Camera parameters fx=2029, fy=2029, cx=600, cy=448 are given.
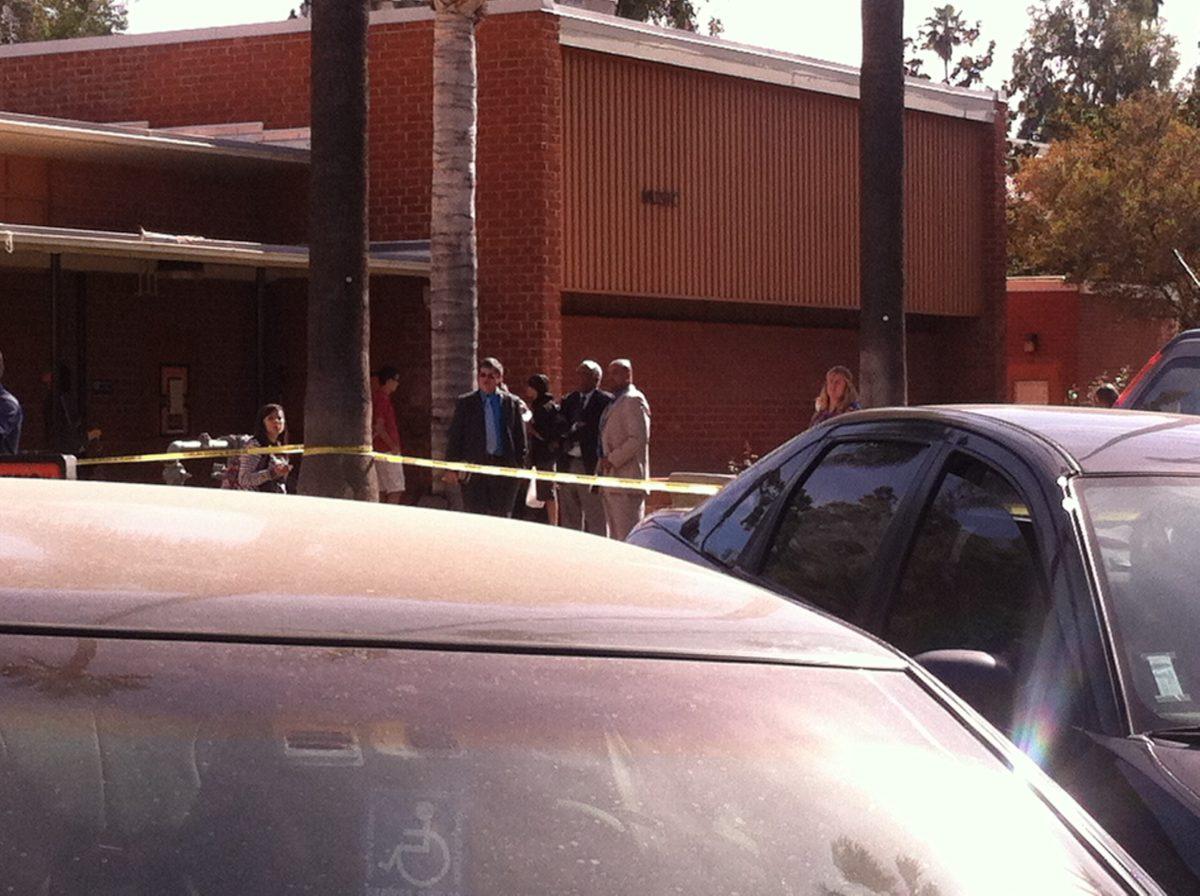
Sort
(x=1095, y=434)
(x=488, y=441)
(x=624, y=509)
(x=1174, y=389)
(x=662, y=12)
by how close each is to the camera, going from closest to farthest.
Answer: (x=1095, y=434) → (x=1174, y=389) → (x=488, y=441) → (x=624, y=509) → (x=662, y=12)

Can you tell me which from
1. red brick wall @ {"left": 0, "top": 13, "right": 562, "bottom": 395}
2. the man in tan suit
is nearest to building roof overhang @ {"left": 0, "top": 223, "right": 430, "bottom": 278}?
red brick wall @ {"left": 0, "top": 13, "right": 562, "bottom": 395}

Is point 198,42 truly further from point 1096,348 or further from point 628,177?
point 1096,348

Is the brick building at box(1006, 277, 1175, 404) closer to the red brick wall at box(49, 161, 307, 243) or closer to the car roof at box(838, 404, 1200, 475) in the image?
the red brick wall at box(49, 161, 307, 243)

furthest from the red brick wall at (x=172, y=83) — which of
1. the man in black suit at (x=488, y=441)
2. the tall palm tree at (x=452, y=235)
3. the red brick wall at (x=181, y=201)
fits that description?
the man in black suit at (x=488, y=441)

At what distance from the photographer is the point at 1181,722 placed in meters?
4.12

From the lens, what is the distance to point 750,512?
6.25 m

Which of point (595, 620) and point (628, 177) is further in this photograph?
point (628, 177)

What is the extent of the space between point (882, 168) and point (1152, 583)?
11.1 m

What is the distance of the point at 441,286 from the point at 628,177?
6095 mm

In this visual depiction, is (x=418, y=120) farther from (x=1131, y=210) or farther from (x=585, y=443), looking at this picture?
(x=1131, y=210)

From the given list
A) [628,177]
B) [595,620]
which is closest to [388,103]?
[628,177]

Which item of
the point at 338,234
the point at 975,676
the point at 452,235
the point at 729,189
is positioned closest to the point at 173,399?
the point at 729,189

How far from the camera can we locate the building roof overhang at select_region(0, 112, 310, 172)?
1862 cm

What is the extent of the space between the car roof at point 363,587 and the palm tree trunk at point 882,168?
502 inches
